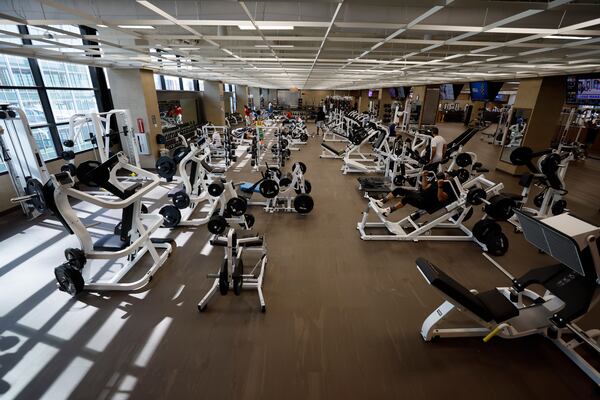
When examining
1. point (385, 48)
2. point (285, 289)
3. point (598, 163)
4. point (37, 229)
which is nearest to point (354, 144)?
point (385, 48)

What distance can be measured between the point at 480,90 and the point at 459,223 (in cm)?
886

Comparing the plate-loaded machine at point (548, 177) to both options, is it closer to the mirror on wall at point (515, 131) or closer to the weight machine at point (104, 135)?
the mirror on wall at point (515, 131)

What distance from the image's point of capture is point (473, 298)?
7.88 feet

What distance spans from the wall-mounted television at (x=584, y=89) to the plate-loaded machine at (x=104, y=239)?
9682 millimetres

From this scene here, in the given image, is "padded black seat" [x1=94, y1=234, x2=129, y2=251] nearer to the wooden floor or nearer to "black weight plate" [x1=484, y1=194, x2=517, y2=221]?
the wooden floor

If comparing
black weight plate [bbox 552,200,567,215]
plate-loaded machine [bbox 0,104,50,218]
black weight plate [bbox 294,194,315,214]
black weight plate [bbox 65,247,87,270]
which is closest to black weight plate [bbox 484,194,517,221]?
black weight plate [bbox 552,200,567,215]

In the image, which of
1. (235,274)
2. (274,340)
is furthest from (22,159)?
(274,340)

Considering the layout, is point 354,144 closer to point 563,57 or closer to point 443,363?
point 563,57

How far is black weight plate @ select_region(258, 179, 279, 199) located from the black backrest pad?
3283mm

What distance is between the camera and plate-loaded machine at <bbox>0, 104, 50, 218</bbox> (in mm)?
4637

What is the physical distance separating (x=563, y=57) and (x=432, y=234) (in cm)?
343

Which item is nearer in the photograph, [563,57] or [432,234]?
[563,57]

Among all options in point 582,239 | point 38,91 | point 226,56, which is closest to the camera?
point 582,239

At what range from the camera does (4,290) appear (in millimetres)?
3225
